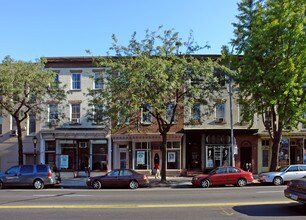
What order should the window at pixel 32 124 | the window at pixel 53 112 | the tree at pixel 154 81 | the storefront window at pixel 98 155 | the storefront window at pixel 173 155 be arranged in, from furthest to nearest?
the window at pixel 32 124 → the storefront window at pixel 98 155 → the storefront window at pixel 173 155 → the window at pixel 53 112 → the tree at pixel 154 81

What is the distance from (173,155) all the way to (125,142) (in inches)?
177

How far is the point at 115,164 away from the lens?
110 ft

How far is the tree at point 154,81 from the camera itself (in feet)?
73.9

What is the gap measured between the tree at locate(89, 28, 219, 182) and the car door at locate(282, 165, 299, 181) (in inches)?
265

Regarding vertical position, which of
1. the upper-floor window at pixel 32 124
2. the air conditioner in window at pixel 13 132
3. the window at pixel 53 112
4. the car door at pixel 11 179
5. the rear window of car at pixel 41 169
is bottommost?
the car door at pixel 11 179

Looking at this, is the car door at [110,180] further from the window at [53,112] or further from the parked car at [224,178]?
the window at [53,112]

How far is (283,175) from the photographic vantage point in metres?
23.6

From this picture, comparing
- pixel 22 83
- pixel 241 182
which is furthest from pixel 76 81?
pixel 241 182

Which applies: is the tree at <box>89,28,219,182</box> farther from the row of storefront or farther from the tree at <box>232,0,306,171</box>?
the row of storefront

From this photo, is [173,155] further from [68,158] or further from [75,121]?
[68,158]

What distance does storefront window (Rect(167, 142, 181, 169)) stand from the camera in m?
33.1

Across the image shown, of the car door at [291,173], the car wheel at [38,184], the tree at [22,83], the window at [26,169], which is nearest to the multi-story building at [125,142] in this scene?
the tree at [22,83]

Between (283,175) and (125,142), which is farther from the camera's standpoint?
(125,142)

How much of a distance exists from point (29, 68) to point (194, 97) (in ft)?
39.0
